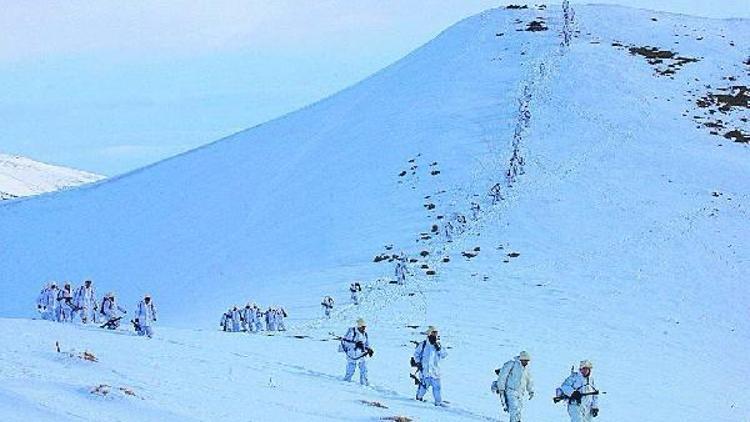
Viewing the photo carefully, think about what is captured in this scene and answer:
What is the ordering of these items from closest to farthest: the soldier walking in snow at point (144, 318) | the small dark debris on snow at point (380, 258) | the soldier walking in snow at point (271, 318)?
the soldier walking in snow at point (144, 318) < the soldier walking in snow at point (271, 318) < the small dark debris on snow at point (380, 258)

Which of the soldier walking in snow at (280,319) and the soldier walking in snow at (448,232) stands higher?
the soldier walking in snow at (448,232)

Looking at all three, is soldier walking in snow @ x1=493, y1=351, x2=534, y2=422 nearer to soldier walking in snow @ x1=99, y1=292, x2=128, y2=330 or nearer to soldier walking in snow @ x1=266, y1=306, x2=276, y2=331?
soldier walking in snow @ x1=99, y1=292, x2=128, y2=330

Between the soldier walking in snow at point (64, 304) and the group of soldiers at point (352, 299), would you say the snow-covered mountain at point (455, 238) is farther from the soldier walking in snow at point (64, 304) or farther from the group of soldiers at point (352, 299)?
the soldier walking in snow at point (64, 304)

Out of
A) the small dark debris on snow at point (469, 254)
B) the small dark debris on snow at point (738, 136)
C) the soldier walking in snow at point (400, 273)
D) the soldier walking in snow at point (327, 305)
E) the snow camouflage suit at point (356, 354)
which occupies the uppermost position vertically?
the small dark debris on snow at point (738, 136)

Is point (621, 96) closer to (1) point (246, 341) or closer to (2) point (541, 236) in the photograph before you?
(2) point (541, 236)

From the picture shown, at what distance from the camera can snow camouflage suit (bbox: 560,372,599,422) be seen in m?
14.9

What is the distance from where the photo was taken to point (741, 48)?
72.1 m

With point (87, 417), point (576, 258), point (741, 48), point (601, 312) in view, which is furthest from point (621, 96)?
point (87, 417)

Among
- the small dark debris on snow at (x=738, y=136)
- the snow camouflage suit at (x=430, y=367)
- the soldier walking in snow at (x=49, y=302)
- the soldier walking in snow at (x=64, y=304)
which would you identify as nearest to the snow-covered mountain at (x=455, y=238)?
the small dark debris on snow at (x=738, y=136)

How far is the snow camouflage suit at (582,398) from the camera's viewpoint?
14.9 metres

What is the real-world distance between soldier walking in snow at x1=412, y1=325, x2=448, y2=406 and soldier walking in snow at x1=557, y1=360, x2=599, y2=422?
3.10m

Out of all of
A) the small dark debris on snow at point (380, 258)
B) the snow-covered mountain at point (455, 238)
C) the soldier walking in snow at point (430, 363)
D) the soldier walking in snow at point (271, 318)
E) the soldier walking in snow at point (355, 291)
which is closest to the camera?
the soldier walking in snow at point (430, 363)

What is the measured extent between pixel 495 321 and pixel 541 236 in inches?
432

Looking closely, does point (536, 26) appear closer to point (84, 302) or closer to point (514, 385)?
point (84, 302)
